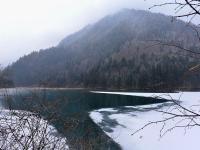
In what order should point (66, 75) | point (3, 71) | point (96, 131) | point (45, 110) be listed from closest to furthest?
point (3, 71)
point (45, 110)
point (96, 131)
point (66, 75)

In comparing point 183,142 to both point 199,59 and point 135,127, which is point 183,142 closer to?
point 135,127

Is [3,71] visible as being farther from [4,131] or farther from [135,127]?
[135,127]

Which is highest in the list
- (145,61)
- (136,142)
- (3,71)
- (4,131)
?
(145,61)

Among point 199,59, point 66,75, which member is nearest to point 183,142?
point 199,59

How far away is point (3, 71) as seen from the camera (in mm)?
4039

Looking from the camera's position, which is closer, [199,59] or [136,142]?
[199,59]

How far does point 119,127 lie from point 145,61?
11648 centimetres

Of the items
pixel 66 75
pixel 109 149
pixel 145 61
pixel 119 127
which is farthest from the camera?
pixel 66 75

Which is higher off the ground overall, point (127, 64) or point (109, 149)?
point (127, 64)

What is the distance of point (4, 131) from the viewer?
4.04 m

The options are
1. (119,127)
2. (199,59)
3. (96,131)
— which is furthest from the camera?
(119,127)

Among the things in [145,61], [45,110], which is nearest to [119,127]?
[45,110]

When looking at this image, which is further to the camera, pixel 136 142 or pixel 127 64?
pixel 127 64

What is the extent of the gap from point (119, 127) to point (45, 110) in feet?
85.0
